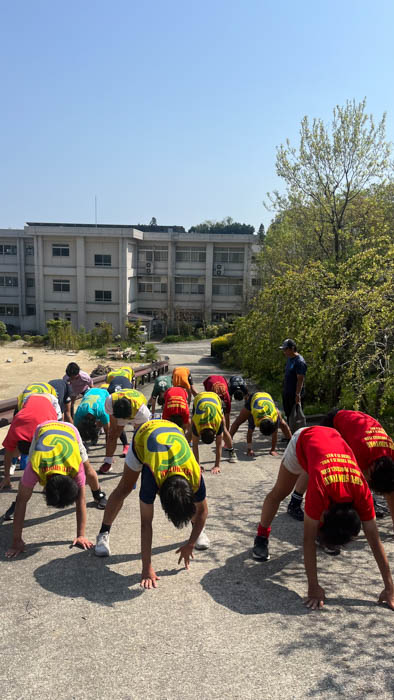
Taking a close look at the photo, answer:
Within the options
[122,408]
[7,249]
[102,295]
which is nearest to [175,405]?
[122,408]

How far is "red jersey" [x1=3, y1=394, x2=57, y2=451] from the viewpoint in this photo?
5227 millimetres

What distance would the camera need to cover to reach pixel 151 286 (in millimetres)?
47062

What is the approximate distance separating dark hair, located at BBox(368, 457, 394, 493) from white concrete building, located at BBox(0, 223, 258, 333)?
119ft

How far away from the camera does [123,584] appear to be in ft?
13.4

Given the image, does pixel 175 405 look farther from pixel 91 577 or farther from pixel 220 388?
pixel 91 577

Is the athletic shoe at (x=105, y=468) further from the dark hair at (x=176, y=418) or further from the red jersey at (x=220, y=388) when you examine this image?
the red jersey at (x=220, y=388)

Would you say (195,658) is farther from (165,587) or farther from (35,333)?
(35,333)

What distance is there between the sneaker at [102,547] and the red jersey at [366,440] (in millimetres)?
2502

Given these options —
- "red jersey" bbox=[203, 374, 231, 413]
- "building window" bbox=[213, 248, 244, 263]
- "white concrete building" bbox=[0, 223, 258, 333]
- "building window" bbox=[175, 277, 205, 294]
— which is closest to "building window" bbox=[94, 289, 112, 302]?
"white concrete building" bbox=[0, 223, 258, 333]

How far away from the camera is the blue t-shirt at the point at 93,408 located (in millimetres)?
6766

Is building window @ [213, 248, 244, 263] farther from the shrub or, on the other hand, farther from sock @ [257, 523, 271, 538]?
sock @ [257, 523, 271, 538]

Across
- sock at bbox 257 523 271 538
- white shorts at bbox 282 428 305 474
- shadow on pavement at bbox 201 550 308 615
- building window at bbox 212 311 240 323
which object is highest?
building window at bbox 212 311 240 323

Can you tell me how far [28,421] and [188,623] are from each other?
275 cm

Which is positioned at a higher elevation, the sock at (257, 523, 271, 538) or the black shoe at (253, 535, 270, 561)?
the sock at (257, 523, 271, 538)
